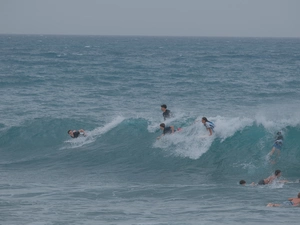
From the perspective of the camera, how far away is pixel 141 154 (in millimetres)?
20719

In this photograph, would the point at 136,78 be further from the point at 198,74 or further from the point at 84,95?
the point at 84,95

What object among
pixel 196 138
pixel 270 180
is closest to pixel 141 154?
pixel 196 138

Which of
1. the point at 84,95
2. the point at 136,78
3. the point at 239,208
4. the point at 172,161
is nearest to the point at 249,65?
the point at 136,78

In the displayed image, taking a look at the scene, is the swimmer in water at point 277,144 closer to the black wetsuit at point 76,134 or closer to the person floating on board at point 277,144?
the person floating on board at point 277,144

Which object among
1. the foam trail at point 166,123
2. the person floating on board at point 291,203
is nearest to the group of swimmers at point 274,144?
the person floating on board at point 291,203

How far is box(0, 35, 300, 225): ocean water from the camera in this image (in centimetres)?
1270

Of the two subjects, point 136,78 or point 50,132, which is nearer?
point 50,132

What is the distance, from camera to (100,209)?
12.9 meters

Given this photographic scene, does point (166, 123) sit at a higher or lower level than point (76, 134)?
higher

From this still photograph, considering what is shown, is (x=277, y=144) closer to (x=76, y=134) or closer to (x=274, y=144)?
(x=274, y=144)

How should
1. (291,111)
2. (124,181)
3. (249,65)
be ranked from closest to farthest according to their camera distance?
(124,181), (291,111), (249,65)

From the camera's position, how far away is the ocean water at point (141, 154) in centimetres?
1270

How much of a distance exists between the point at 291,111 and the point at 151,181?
12.8 m

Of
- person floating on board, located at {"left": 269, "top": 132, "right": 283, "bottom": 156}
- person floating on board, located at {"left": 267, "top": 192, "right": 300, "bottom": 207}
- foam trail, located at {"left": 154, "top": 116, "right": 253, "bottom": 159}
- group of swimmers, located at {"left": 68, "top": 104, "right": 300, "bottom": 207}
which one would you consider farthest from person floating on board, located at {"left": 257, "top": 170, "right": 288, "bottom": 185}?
foam trail, located at {"left": 154, "top": 116, "right": 253, "bottom": 159}
